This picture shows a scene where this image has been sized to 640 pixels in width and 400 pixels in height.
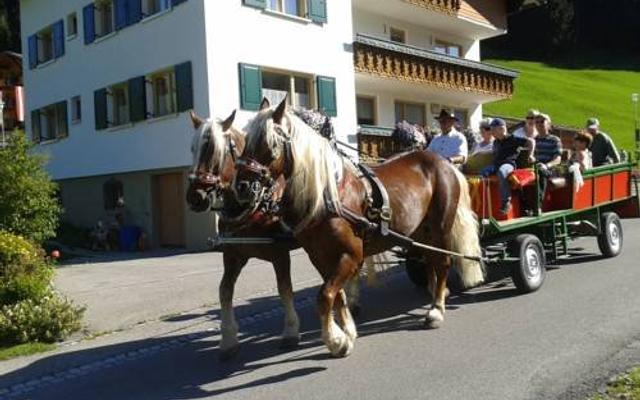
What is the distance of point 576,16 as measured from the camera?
75.8m

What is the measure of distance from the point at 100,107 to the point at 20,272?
13720mm

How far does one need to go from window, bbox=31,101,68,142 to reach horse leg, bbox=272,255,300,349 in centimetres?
1900

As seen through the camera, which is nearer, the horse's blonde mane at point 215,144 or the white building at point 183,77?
the horse's blonde mane at point 215,144

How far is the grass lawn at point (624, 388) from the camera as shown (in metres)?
4.42

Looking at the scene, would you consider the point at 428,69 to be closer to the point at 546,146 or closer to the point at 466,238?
the point at 546,146

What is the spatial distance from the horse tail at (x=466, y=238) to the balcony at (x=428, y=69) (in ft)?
43.7

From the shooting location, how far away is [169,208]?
61.5 feet

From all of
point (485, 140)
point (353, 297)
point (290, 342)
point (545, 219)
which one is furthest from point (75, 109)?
point (290, 342)

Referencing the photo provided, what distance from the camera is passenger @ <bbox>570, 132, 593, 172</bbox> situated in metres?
10.1

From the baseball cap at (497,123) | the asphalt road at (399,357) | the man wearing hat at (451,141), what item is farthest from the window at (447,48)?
the asphalt road at (399,357)

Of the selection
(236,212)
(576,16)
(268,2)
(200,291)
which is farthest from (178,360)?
(576,16)

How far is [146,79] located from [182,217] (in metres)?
3.85

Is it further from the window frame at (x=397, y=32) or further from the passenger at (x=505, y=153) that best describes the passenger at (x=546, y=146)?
the window frame at (x=397, y=32)

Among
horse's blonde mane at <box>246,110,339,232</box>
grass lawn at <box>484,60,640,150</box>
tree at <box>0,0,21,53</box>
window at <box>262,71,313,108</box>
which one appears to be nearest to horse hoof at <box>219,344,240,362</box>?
horse's blonde mane at <box>246,110,339,232</box>
